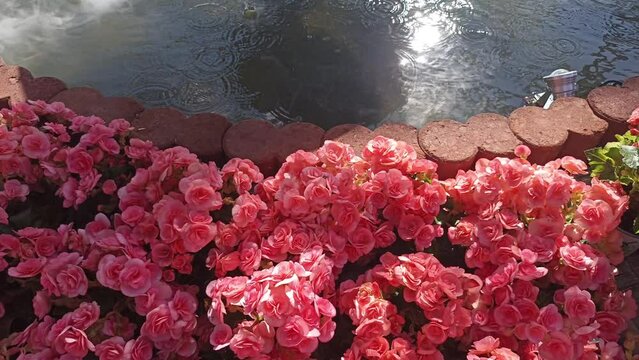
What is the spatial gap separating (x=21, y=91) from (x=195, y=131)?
95cm

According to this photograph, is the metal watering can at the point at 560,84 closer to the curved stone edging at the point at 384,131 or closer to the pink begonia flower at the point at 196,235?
the curved stone edging at the point at 384,131

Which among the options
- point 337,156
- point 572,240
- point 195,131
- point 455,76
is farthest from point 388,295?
point 455,76

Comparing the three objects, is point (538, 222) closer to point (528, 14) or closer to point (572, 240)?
point (572, 240)

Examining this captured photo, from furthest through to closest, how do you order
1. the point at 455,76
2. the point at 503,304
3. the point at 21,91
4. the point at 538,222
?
the point at 455,76 → the point at 21,91 → the point at 538,222 → the point at 503,304

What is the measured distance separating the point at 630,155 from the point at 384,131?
1.00 meters

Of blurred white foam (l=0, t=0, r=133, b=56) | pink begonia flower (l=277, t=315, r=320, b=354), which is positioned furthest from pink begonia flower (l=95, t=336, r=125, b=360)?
blurred white foam (l=0, t=0, r=133, b=56)

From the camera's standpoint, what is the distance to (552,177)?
1878 mm

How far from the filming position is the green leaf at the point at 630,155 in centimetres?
199

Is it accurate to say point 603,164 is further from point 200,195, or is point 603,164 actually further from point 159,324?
point 159,324

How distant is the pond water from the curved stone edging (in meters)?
0.59

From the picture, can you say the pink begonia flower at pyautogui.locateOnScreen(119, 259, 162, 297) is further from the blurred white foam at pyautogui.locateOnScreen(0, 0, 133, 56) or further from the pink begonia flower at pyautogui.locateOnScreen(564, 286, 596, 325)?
the blurred white foam at pyautogui.locateOnScreen(0, 0, 133, 56)

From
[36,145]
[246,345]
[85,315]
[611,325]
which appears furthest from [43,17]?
[611,325]

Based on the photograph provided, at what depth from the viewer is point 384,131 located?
2436 mm

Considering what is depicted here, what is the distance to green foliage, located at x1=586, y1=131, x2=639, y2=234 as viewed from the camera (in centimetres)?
201
